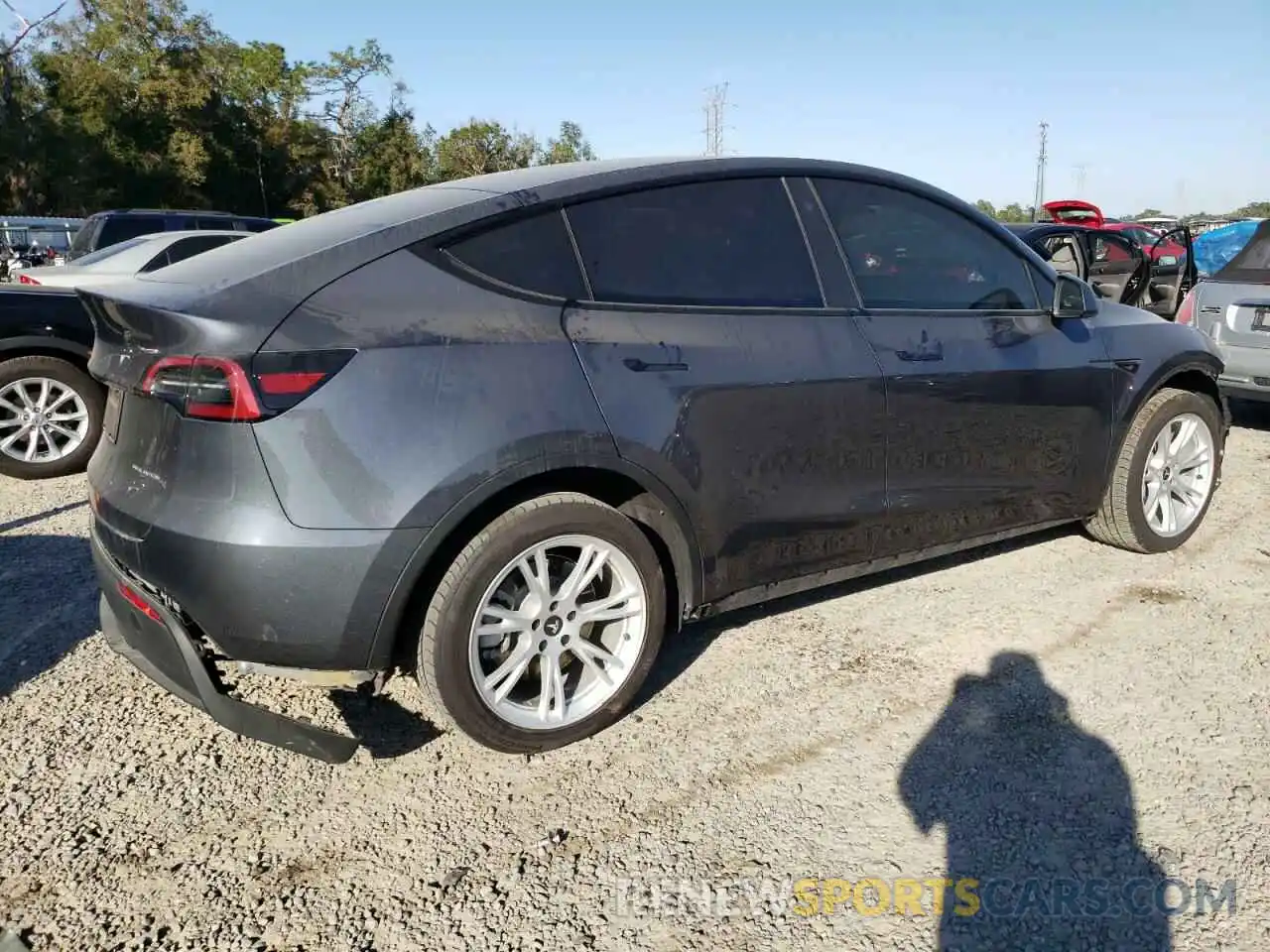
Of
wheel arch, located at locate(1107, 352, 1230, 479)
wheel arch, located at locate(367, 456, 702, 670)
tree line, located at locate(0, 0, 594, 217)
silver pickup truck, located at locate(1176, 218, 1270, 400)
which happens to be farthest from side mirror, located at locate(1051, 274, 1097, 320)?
tree line, located at locate(0, 0, 594, 217)

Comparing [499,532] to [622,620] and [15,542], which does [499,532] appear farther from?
[15,542]

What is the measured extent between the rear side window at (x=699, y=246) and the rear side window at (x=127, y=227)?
1194cm

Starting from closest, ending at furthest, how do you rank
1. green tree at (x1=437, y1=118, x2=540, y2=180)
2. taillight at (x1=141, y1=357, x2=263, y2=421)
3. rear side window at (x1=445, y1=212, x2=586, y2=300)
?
taillight at (x1=141, y1=357, x2=263, y2=421) < rear side window at (x1=445, y1=212, x2=586, y2=300) < green tree at (x1=437, y1=118, x2=540, y2=180)

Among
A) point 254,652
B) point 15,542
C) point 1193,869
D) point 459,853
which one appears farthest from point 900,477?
point 15,542

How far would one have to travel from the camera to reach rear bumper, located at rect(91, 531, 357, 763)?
2357 mm

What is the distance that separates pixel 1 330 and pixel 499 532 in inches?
183

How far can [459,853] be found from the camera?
237cm

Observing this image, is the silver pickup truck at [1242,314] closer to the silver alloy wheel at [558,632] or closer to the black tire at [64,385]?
the silver alloy wheel at [558,632]

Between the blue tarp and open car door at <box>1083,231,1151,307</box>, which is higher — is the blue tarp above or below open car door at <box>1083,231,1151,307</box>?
above

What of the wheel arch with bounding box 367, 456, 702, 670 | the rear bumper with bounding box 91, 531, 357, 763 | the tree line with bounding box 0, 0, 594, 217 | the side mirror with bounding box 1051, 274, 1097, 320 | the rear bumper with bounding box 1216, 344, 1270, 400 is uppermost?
the tree line with bounding box 0, 0, 594, 217

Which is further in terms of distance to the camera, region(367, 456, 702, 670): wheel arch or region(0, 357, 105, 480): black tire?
region(0, 357, 105, 480): black tire

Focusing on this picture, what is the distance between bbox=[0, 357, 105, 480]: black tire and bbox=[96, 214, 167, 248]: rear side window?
26.3ft

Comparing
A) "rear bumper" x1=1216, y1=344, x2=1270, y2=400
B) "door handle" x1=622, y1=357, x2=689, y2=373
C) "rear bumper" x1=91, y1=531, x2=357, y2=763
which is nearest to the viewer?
"rear bumper" x1=91, y1=531, x2=357, y2=763

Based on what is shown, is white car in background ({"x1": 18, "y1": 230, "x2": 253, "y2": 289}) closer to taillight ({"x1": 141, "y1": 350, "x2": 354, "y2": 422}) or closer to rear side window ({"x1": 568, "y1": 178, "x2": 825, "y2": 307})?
rear side window ({"x1": 568, "y1": 178, "x2": 825, "y2": 307})
